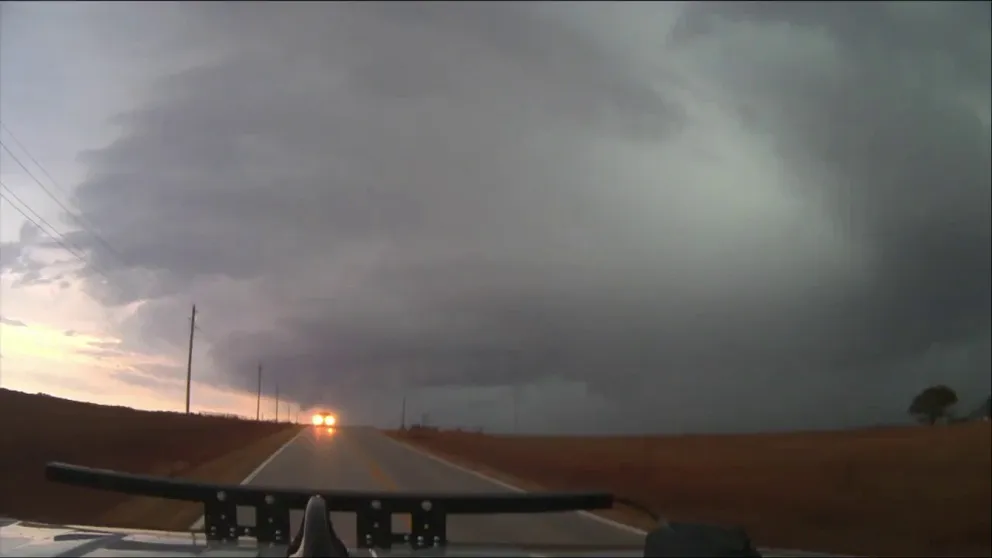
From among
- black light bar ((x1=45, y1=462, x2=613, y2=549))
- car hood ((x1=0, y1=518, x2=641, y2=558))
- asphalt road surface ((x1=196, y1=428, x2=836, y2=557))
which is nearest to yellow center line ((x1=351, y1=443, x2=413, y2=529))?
asphalt road surface ((x1=196, y1=428, x2=836, y2=557))

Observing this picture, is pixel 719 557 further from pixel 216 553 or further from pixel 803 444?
pixel 803 444

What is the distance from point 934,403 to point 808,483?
191 ft

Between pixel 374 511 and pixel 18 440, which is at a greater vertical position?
pixel 18 440

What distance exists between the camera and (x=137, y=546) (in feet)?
14.6

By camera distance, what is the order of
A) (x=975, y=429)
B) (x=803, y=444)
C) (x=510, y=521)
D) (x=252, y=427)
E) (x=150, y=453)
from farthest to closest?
(x=252, y=427) < (x=975, y=429) < (x=803, y=444) < (x=150, y=453) < (x=510, y=521)

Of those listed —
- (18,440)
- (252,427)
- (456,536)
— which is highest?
(252,427)

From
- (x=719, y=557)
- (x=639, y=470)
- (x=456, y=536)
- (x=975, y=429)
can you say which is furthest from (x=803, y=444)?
(x=719, y=557)

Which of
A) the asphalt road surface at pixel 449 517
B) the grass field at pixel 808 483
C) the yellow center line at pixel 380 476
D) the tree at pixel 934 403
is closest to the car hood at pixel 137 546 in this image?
the asphalt road surface at pixel 449 517

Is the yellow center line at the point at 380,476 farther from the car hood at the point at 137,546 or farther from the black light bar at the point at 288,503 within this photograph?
the black light bar at the point at 288,503

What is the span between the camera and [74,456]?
1311 cm

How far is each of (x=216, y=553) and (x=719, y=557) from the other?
236 cm

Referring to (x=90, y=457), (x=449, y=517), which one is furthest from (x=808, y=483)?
(x=90, y=457)

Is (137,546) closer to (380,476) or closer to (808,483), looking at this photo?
(380,476)

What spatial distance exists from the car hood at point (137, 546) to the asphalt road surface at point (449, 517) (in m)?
0.06
